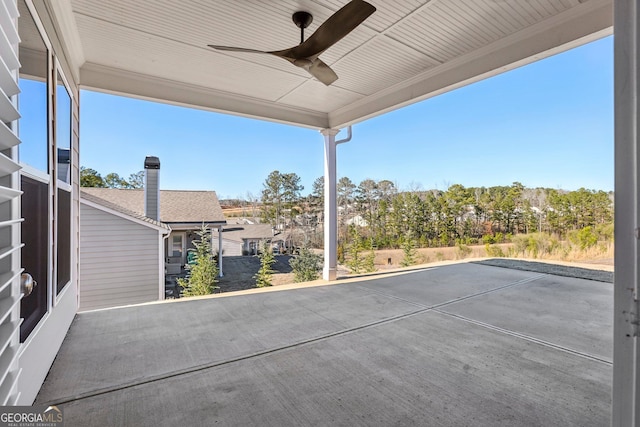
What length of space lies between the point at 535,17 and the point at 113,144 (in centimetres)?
2121

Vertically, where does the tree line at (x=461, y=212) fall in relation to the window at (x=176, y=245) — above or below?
above

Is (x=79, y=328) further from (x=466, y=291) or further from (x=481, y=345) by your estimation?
(x=466, y=291)

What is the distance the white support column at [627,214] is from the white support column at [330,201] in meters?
4.64

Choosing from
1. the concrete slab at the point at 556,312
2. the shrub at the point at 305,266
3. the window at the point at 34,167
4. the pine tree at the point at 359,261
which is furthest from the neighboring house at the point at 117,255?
the pine tree at the point at 359,261

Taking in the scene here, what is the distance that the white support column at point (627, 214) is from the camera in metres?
0.70

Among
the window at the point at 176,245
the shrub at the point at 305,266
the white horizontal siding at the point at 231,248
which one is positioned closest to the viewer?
the shrub at the point at 305,266

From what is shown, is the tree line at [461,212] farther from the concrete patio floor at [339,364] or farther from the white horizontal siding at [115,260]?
the concrete patio floor at [339,364]

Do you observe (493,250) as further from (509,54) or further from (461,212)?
(509,54)

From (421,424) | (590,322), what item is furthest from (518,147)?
(421,424)

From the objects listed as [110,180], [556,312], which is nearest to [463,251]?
[556,312]

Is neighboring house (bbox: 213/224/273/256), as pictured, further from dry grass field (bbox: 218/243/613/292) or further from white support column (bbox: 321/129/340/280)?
white support column (bbox: 321/129/340/280)

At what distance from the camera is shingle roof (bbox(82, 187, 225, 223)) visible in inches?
347

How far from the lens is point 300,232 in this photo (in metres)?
16.0

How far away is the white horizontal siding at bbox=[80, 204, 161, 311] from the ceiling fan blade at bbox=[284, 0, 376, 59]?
188 inches
